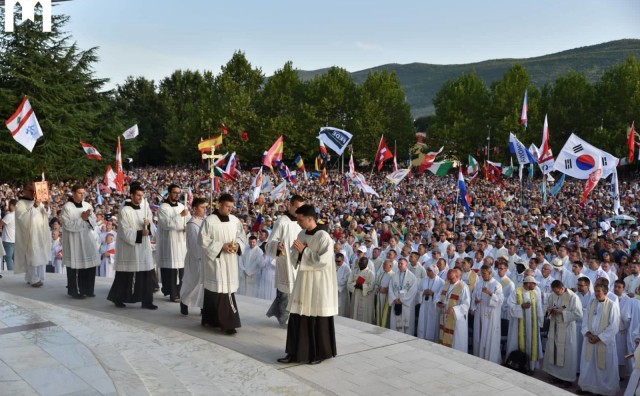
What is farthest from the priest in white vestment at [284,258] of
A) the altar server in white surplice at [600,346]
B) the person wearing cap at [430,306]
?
the altar server in white surplice at [600,346]

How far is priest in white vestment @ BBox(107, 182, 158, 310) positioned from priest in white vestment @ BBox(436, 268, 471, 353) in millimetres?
4589

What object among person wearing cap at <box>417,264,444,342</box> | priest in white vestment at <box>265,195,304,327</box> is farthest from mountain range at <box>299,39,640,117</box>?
priest in white vestment at <box>265,195,304,327</box>

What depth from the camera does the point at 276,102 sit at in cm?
5909

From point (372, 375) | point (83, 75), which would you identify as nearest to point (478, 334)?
point (372, 375)

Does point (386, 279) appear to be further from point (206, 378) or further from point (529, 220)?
point (529, 220)

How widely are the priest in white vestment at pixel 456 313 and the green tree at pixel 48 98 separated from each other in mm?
37069

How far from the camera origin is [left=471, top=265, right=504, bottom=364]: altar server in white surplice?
9.56 meters

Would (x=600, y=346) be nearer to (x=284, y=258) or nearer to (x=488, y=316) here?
(x=488, y=316)

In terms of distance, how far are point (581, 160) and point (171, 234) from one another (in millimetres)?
12033

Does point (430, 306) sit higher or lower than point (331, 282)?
lower

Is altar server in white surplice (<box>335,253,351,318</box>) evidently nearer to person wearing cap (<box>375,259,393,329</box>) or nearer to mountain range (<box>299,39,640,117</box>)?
person wearing cap (<box>375,259,393,329</box>)

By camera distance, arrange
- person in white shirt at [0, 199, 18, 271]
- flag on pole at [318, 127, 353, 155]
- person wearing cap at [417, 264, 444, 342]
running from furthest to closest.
A: flag on pole at [318, 127, 353, 155] → person in white shirt at [0, 199, 18, 271] → person wearing cap at [417, 264, 444, 342]

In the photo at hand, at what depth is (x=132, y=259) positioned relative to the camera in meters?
8.60

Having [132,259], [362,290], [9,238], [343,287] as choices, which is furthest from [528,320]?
[9,238]
